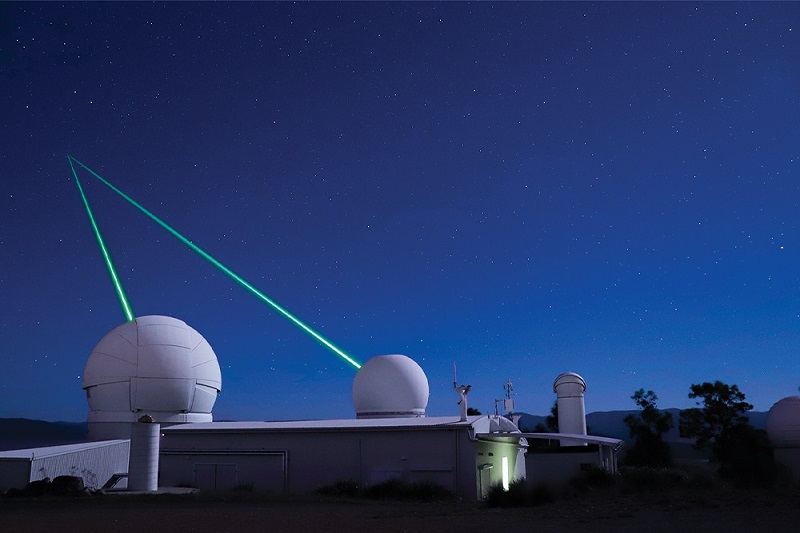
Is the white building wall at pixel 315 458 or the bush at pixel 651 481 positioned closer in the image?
the bush at pixel 651 481

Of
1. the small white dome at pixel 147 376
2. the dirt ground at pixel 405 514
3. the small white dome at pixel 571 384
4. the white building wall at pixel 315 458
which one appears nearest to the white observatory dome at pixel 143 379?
the small white dome at pixel 147 376

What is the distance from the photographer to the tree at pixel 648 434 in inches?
1507

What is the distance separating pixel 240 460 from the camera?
24312 mm

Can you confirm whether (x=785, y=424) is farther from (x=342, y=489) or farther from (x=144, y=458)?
(x=144, y=458)

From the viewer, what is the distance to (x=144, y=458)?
2295 cm

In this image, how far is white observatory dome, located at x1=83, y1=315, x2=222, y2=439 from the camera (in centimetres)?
2972

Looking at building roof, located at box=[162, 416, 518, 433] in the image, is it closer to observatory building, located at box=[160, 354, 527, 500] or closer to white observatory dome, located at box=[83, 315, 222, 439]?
observatory building, located at box=[160, 354, 527, 500]

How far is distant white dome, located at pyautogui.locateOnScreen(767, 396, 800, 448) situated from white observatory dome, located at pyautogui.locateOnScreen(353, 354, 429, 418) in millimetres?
16727

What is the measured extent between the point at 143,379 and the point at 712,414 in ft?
119

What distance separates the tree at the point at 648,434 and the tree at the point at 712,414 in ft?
5.02

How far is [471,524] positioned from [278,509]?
17.0 feet

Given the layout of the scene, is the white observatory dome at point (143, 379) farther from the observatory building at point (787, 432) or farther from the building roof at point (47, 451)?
the observatory building at point (787, 432)

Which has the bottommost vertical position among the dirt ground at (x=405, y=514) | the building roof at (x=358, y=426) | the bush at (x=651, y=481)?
the dirt ground at (x=405, y=514)

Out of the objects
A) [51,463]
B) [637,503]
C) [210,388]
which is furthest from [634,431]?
[51,463]
